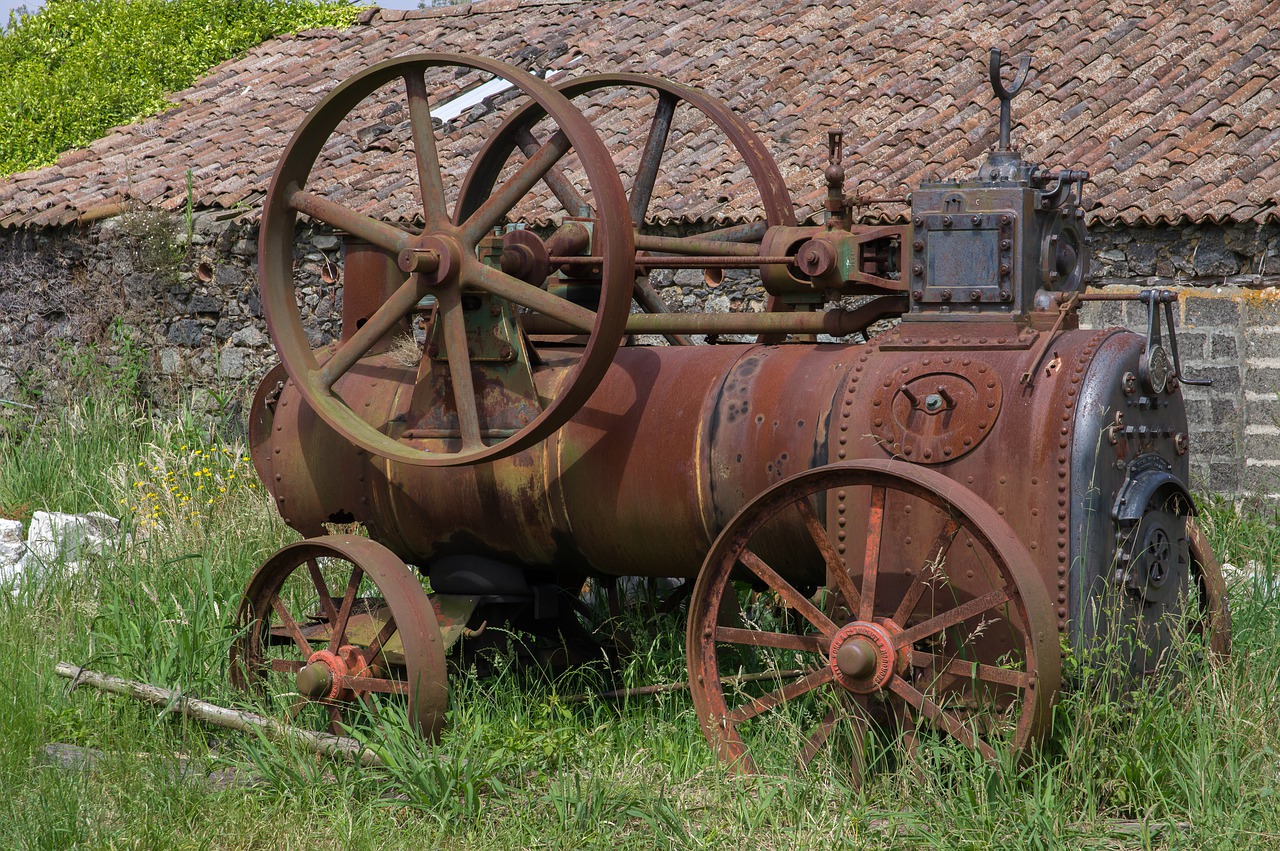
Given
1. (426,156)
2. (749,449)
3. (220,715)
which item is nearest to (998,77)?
(749,449)

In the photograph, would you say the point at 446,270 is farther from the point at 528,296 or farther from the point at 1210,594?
the point at 1210,594

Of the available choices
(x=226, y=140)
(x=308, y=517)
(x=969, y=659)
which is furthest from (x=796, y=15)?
(x=969, y=659)

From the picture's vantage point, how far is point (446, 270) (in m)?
4.06

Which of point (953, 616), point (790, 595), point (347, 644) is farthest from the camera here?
point (347, 644)

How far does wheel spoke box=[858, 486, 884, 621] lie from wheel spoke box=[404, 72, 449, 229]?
5.20 feet

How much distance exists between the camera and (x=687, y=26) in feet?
37.5

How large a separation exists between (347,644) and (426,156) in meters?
1.56

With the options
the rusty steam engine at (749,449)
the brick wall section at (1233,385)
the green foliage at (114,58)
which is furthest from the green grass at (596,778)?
the green foliage at (114,58)

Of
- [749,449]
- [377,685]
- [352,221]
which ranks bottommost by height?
[377,685]

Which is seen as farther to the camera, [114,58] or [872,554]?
[114,58]

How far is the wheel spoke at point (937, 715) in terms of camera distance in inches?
134

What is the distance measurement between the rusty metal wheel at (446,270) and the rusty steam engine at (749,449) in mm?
11

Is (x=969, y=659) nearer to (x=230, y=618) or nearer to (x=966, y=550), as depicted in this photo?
(x=966, y=550)

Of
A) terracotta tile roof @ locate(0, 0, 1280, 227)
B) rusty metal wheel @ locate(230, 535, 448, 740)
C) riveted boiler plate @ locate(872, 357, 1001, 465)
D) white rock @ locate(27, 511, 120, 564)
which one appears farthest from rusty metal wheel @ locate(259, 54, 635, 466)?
terracotta tile roof @ locate(0, 0, 1280, 227)
